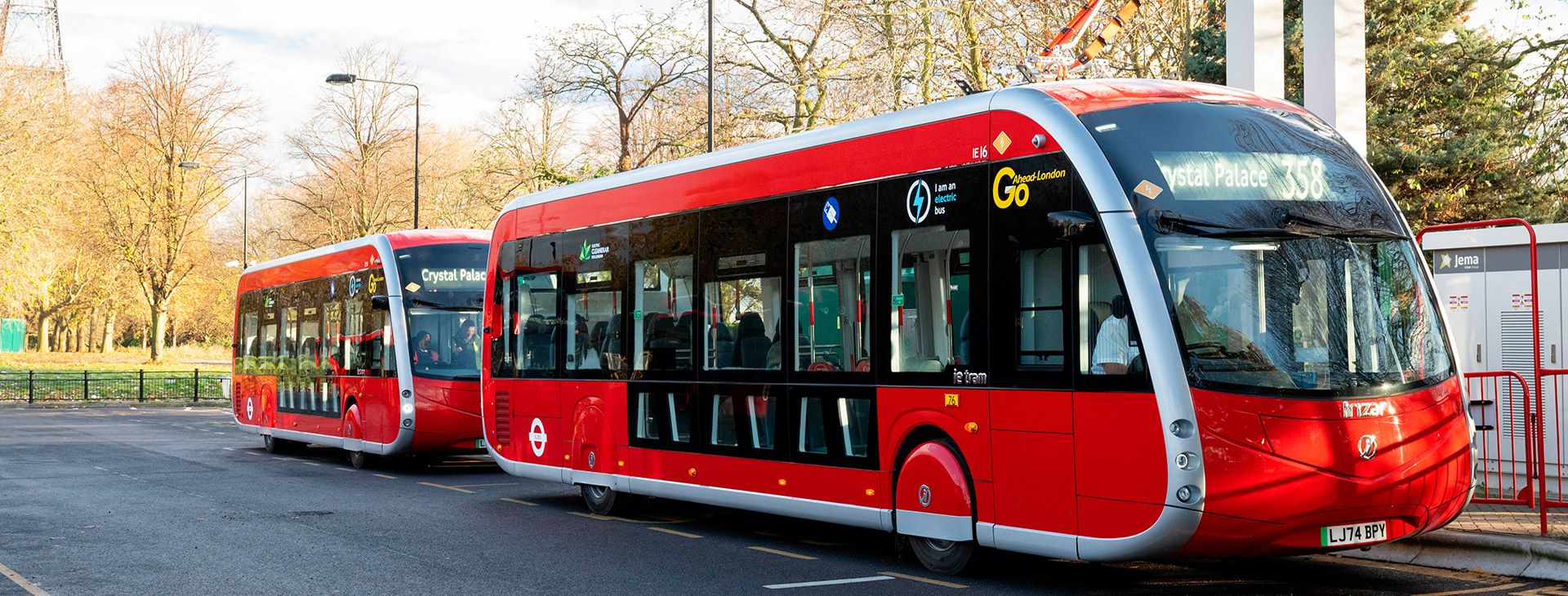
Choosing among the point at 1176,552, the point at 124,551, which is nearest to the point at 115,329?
the point at 124,551

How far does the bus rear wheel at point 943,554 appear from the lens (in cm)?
970

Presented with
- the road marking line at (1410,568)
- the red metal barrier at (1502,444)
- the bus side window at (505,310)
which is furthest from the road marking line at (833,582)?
the bus side window at (505,310)

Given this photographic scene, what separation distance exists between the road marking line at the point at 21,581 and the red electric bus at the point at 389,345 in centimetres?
890

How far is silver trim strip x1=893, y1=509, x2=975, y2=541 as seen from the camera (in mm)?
9508

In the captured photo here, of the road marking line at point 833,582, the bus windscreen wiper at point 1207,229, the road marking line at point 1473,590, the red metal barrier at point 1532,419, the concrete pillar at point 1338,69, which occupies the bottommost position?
the road marking line at point 833,582

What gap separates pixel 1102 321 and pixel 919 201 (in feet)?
6.62

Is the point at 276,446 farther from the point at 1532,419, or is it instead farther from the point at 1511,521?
the point at 1511,521

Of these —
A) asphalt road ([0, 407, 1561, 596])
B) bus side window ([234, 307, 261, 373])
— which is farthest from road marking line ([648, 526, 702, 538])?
bus side window ([234, 307, 261, 373])

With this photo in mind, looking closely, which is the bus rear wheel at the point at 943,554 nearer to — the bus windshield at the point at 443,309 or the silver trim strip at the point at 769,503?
the silver trim strip at the point at 769,503

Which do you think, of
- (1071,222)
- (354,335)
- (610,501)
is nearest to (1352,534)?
(1071,222)

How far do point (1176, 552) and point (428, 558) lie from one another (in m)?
5.41

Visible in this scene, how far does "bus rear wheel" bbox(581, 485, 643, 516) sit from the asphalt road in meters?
0.16

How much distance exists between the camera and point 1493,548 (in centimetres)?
948

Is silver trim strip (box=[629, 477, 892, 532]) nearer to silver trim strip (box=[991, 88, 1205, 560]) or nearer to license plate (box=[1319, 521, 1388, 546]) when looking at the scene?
silver trim strip (box=[991, 88, 1205, 560])
